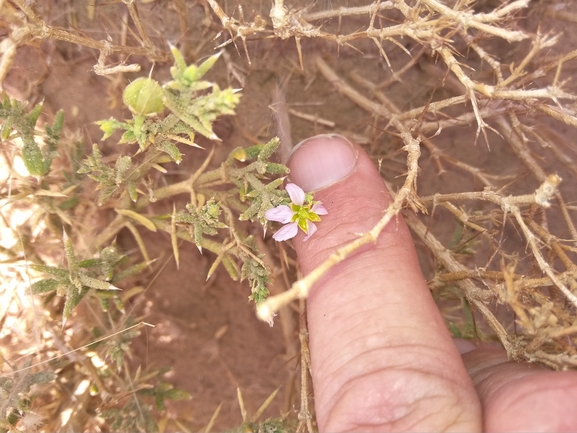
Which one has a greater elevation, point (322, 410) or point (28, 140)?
point (28, 140)

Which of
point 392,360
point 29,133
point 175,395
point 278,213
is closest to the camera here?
point 392,360

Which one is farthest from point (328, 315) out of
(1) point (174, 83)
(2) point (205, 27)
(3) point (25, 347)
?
(2) point (205, 27)

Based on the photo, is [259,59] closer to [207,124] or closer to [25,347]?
[207,124]

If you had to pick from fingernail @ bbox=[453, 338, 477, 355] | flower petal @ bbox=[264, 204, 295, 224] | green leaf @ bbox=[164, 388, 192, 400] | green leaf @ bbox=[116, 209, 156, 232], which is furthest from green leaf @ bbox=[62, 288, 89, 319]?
fingernail @ bbox=[453, 338, 477, 355]

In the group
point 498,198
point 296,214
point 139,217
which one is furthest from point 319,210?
point 139,217

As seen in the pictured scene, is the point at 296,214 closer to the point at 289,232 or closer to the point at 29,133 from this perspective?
the point at 289,232

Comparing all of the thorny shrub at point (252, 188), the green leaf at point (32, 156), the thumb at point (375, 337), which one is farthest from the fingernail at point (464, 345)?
the green leaf at point (32, 156)
